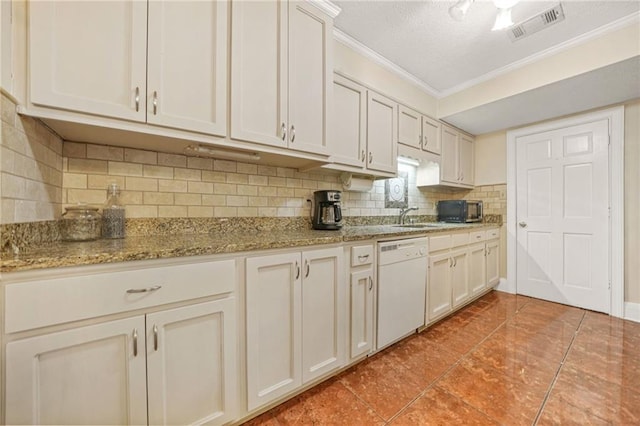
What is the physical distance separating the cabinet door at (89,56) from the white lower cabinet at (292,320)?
931mm

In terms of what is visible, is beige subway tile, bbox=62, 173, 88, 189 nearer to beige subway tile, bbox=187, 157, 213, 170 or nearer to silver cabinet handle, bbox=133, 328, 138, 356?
beige subway tile, bbox=187, 157, 213, 170

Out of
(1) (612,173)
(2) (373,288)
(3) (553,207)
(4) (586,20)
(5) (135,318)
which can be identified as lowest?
(2) (373,288)

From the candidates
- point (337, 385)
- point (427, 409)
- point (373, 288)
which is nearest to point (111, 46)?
point (373, 288)

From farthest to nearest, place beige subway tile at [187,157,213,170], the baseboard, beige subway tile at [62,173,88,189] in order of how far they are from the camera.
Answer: the baseboard → beige subway tile at [187,157,213,170] → beige subway tile at [62,173,88,189]

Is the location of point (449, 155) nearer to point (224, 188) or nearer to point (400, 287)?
point (400, 287)

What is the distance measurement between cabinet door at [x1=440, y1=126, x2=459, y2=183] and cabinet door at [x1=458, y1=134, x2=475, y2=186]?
12cm

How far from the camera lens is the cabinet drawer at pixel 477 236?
107 inches

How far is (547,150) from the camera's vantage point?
9.83 feet

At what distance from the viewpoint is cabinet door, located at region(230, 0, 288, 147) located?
53.1 inches

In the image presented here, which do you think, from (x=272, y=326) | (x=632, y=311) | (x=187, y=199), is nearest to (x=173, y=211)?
(x=187, y=199)

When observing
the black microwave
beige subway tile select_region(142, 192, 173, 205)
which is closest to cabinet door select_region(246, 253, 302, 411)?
beige subway tile select_region(142, 192, 173, 205)

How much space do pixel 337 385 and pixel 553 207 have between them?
10.6 feet

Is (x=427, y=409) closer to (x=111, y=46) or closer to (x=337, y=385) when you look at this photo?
(x=337, y=385)

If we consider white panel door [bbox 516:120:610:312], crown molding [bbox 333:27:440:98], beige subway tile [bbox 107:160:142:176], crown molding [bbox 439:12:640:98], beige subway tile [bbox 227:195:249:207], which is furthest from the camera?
white panel door [bbox 516:120:610:312]
